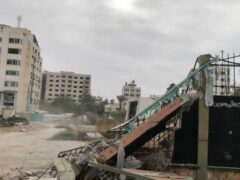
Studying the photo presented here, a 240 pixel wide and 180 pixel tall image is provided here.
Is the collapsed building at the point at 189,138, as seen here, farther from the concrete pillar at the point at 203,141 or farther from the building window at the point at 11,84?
the building window at the point at 11,84

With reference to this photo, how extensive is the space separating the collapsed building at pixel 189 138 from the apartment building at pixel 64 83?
487 ft

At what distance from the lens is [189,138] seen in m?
7.38

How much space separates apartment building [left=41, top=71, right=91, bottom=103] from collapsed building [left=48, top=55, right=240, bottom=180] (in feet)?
487

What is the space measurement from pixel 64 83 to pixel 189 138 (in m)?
152

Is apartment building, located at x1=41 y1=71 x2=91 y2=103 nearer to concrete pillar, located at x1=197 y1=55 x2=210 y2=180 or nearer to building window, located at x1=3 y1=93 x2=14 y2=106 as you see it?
building window, located at x1=3 y1=93 x2=14 y2=106

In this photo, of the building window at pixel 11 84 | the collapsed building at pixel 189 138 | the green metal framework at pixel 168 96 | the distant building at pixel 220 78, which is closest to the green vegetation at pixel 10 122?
the building window at pixel 11 84

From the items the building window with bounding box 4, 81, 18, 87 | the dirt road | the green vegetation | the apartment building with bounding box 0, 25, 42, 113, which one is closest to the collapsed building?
the dirt road

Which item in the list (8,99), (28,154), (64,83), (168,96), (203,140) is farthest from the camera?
(64,83)

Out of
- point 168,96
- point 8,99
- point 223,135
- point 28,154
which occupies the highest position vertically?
point 8,99

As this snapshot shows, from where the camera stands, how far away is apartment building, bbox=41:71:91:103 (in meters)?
156

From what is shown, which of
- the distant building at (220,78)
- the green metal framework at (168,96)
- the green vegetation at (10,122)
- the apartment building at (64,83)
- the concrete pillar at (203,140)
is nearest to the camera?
the concrete pillar at (203,140)

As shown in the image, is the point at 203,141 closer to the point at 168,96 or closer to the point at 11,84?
the point at 168,96

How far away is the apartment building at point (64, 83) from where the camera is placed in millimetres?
156250

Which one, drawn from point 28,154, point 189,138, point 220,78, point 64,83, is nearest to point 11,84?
point 28,154
